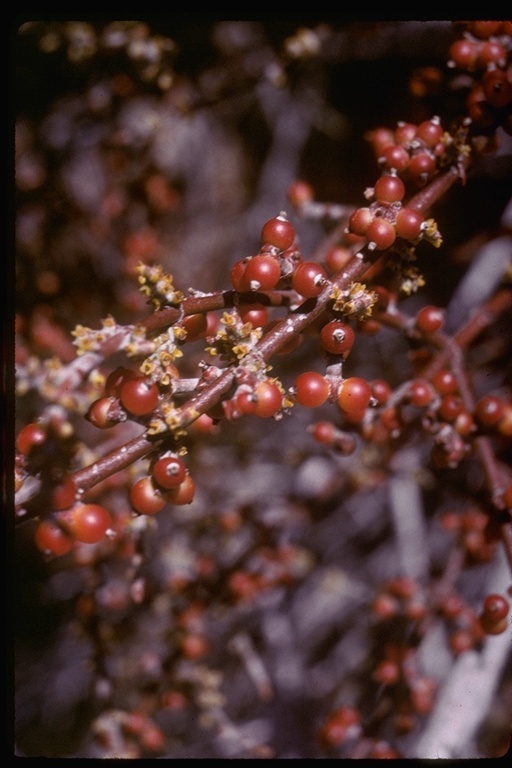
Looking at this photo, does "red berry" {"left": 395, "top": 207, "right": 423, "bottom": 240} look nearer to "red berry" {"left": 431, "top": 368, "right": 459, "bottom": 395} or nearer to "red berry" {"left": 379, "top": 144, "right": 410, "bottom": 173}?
"red berry" {"left": 379, "top": 144, "right": 410, "bottom": 173}

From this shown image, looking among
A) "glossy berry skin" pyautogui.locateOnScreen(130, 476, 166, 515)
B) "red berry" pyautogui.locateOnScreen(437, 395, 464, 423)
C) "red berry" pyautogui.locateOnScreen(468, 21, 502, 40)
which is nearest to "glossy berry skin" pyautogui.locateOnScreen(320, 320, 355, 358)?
"glossy berry skin" pyautogui.locateOnScreen(130, 476, 166, 515)

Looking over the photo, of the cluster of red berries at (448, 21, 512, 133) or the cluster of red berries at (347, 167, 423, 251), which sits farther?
the cluster of red berries at (448, 21, 512, 133)

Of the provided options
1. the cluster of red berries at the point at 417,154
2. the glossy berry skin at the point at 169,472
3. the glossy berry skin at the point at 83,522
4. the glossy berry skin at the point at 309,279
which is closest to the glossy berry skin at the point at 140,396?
the glossy berry skin at the point at 169,472

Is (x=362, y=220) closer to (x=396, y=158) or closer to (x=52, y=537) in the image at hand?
(x=396, y=158)

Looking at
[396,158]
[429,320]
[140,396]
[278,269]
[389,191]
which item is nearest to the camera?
[140,396]

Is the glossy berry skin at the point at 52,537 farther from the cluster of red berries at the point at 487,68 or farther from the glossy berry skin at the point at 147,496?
the cluster of red berries at the point at 487,68

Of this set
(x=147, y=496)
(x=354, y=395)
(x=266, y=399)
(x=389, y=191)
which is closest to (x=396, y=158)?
(x=389, y=191)

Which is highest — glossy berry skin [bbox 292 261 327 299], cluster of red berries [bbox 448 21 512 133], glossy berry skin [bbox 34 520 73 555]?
cluster of red berries [bbox 448 21 512 133]
